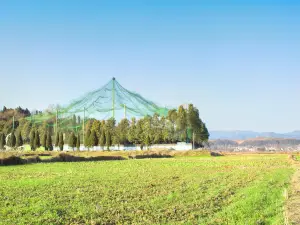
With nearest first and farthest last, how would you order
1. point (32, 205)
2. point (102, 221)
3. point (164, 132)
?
point (102, 221), point (32, 205), point (164, 132)

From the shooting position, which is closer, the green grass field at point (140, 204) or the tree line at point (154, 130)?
the green grass field at point (140, 204)

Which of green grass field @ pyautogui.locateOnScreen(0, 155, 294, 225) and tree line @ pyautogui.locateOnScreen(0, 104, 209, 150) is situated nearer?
green grass field @ pyautogui.locateOnScreen(0, 155, 294, 225)

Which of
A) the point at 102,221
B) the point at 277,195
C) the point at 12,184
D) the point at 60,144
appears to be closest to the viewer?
the point at 102,221

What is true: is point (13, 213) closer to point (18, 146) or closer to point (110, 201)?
point (110, 201)

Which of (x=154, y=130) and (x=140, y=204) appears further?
(x=154, y=130)

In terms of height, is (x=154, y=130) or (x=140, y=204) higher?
(x=154, y=130)

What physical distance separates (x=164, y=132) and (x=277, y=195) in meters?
65.4

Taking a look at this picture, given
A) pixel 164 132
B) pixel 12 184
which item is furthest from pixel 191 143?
pixel 12 184

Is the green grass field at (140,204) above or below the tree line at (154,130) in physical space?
below

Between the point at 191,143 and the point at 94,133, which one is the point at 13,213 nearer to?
the point at 94,133

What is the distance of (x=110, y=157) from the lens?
163ft

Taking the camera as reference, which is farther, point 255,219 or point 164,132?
point 164,132

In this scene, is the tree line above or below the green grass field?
above

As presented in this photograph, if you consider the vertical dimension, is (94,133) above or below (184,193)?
above
